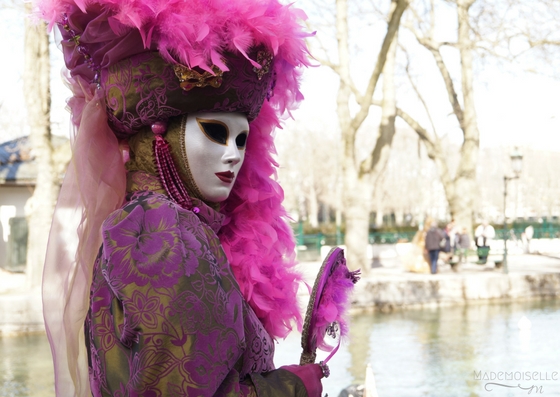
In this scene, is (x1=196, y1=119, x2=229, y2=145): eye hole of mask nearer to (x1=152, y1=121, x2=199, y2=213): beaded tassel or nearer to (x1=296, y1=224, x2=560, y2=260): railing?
(x1=152, y1=121, x2=199, y2=213): beaded tassel

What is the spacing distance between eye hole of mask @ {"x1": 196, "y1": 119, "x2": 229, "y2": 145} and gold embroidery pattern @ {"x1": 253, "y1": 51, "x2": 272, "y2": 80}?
17 cm

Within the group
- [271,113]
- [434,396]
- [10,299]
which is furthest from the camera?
[10,299]

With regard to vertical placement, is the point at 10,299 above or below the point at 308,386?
below

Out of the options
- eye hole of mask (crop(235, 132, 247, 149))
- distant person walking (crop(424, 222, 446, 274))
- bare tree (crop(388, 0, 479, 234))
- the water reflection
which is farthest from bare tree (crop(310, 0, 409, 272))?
eye hole of mask (crop(235, 132, 247, 149))

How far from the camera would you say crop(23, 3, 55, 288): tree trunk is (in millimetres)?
13445

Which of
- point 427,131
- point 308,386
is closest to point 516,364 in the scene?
point 308,386

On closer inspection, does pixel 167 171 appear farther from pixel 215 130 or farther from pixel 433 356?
pixel 433 356

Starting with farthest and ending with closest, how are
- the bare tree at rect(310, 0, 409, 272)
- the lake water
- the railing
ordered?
the railing
the bare tree at rect(310, 0, 409, 272)
the lake water

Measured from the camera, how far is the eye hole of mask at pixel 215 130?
75.7 inches

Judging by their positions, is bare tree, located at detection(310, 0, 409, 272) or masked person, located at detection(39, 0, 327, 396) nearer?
masked person, located at detection(39, 0, 327, 396)

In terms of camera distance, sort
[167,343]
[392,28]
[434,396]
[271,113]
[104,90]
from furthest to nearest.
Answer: [392,28] → [434,396] → [271,113] → [104,90] → [167,343]

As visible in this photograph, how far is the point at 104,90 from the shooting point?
1.95m

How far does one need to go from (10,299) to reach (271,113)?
33.1 ft

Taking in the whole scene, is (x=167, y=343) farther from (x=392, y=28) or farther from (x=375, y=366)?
(x=392, y=28)
